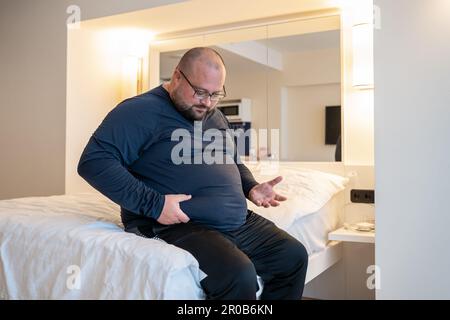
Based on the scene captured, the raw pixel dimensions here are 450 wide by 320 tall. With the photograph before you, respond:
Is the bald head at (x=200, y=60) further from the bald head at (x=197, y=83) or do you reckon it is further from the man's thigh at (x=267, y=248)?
the man's thigh at (x=267, y=248)

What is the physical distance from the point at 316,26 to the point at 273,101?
53 cm

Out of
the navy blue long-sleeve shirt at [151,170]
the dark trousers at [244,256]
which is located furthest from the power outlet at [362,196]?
the navy blue long-sleeve shirt at [151,170]

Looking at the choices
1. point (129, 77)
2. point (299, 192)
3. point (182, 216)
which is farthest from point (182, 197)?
point (129, 77)

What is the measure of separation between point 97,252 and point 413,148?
125cm

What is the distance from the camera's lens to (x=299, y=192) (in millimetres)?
2107

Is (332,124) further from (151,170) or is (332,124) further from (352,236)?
(151,170)

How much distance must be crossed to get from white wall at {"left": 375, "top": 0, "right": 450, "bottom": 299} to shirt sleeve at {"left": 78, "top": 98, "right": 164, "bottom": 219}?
3.14 ft

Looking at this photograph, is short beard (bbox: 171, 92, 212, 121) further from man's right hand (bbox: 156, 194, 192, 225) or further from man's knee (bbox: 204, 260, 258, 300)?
man's knee (bbox: 204, 260, 258, 300)

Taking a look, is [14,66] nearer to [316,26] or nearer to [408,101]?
[316,26]

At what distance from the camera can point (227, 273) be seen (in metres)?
1.23

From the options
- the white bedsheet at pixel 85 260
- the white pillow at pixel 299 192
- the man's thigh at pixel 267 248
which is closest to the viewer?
the white bedsheet at pixel 85 260

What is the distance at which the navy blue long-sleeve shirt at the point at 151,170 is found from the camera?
55.4 inches

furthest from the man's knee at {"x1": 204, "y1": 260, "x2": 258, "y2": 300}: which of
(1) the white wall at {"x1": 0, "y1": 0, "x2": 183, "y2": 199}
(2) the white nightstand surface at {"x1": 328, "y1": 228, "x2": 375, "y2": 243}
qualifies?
(1) the white wall at {"x1": 0, "y1": 0, "x2": 183, "y2": 199}

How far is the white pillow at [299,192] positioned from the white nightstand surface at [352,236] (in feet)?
0.48
